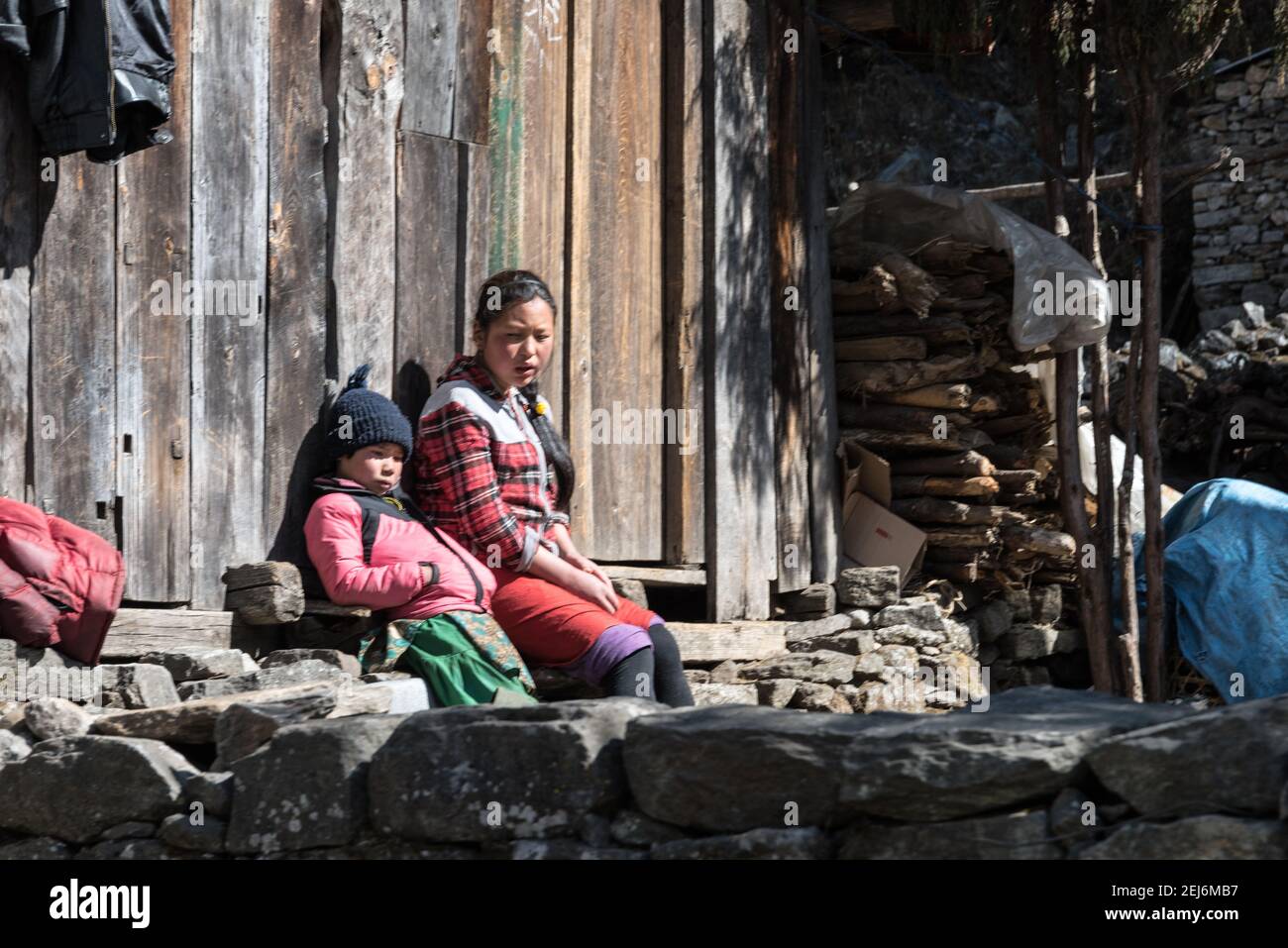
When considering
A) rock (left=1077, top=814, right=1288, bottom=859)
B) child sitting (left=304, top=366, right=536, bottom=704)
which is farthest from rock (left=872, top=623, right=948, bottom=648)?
rock (left=1077, top=814, right=1288, bottom=859)

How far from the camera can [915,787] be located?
312 centimetres

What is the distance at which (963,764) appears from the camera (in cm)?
310

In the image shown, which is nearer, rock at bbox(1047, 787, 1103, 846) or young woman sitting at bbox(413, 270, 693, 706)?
rock at bbox(1047, 787, 1103, 846)

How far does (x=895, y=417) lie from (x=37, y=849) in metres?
4.94

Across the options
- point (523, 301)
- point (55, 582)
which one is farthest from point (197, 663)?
point (523, 301)

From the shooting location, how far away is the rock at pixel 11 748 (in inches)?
156

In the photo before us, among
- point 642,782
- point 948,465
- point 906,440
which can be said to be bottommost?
point 642,782

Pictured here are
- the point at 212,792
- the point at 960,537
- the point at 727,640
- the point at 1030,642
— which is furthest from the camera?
the point at 1030,642

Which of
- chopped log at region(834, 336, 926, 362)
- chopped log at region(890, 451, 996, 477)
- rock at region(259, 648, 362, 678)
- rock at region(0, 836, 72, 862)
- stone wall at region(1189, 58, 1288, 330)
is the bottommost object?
rock at region(0, 836, 72, 862)

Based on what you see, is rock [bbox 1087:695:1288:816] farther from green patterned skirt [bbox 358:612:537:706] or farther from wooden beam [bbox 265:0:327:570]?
wooden beam [bbox 265:0:327:570]

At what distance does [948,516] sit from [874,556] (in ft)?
1.31

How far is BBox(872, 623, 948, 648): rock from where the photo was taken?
728cm

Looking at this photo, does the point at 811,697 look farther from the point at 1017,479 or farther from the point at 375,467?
the point at 1017,479

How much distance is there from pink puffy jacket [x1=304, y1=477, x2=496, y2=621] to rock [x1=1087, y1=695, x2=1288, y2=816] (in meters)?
2.35
